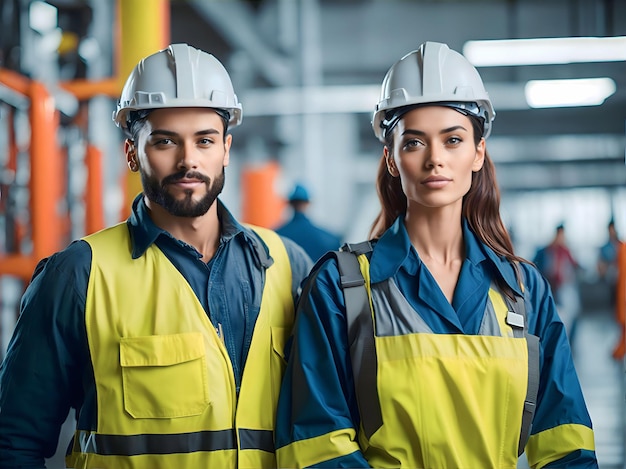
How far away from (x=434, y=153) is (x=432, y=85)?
0.58 feet

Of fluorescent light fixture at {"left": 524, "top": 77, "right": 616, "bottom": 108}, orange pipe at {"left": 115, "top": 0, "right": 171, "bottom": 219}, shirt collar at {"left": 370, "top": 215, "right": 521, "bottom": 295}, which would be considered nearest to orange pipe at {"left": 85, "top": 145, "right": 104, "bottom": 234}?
orange pipe at {"left": 115, "top": 0, "right": 171, "bottom": 219}

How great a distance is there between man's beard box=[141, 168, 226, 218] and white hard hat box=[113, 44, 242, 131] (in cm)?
18

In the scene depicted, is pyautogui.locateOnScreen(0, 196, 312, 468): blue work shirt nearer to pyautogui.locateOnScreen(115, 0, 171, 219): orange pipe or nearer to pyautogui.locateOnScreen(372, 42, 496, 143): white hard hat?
pyautogui.locateOnScreen(372, 42, 496, 143): white hard hat

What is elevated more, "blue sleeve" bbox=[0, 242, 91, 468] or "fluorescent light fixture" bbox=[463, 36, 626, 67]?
"fluorescent light fixture" bbox=[463, 36, 626, 67]

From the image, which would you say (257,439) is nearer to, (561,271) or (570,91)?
(561,271)

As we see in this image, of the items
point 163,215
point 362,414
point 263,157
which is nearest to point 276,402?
point 362,414

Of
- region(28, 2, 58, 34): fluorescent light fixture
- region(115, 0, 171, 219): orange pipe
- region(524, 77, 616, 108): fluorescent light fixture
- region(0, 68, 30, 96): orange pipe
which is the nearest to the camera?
region(115, 0, 171, 219): orange pipe

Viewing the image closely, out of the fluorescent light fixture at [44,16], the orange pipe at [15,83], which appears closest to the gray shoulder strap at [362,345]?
the orange pipe at [15,83]

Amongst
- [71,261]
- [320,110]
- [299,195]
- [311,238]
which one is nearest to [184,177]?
[71,261]

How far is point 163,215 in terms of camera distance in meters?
1.90

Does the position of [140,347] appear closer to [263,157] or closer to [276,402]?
[276,402]

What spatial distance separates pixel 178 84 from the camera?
6.09 ft

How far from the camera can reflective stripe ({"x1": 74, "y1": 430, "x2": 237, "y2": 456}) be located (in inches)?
68.7

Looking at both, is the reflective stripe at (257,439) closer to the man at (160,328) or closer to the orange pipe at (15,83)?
the man at (160,328)
